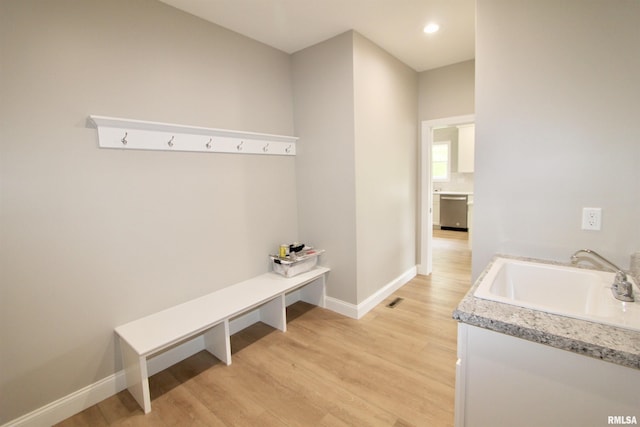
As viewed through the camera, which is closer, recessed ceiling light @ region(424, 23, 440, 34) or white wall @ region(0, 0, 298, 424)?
white wall @ region(0, 0, 298, 424)

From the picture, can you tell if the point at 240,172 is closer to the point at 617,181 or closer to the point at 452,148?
the point at 617,181

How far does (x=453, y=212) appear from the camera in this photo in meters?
6.94

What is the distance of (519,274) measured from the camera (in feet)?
5.40

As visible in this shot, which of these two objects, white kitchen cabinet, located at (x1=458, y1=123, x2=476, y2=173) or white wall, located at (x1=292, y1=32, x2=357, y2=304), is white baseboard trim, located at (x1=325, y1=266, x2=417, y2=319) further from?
white kitchen cabinet, located at (x1=458, y1=123, x2=476, y2=173)

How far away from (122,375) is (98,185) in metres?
1.32

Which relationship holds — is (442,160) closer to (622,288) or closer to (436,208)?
(436,208)

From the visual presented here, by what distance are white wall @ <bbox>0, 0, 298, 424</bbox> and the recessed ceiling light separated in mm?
1647

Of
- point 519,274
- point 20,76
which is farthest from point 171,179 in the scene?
point 519,274

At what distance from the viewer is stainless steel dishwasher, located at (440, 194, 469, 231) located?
6793 millimetres

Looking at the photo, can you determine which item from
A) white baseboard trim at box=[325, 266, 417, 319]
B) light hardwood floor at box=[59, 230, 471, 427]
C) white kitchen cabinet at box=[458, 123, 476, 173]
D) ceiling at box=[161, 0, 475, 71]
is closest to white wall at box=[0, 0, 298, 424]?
ceiling at box=[161, 0, 475, 71]

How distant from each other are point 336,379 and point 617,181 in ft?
6.68

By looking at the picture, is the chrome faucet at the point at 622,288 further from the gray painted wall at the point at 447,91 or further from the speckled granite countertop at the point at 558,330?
the gray painted wall at the point at 447,91

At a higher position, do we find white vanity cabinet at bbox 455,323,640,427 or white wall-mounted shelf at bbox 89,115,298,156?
white wall-mounted shelf at bbox 89,115,298,156

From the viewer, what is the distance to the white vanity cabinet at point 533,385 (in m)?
0.93
